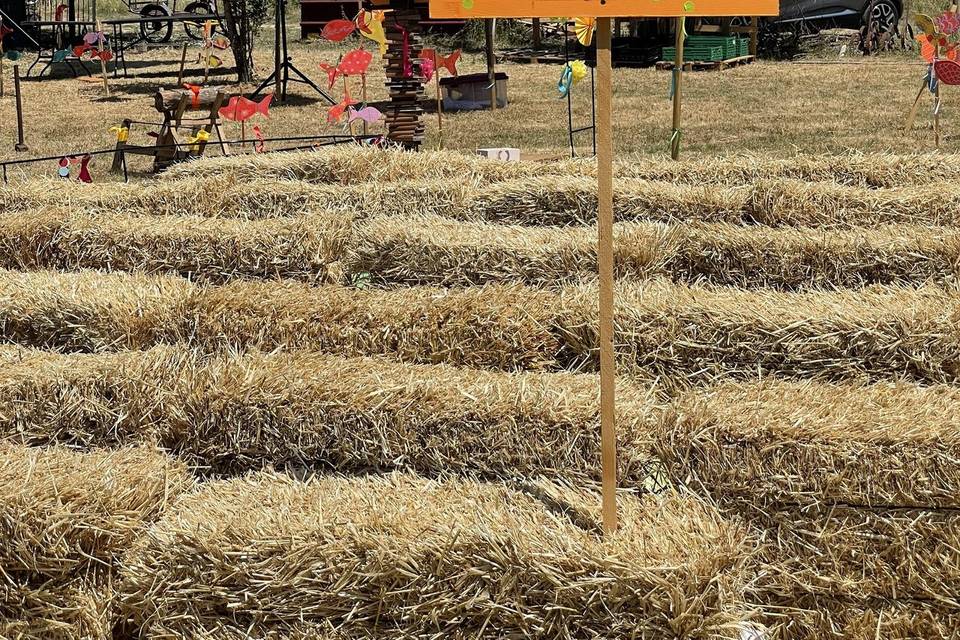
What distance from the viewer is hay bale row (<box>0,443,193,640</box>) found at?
127 inches

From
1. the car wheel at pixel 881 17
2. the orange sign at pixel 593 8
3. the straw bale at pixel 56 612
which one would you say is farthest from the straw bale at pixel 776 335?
the car wheel at pixel 881 17

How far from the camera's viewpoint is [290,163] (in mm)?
6188

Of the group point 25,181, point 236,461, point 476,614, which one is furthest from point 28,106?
point 476,614

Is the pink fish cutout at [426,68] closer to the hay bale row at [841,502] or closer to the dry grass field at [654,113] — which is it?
the dry grass field at [654,113]

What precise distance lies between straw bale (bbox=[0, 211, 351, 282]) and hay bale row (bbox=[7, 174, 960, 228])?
225mm

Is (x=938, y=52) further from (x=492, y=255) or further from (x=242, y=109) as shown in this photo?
(x=492, y=255)

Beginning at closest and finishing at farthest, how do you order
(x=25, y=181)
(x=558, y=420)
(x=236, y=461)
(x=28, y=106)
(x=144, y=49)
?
(x=558, y=420) → (x=236, y=461) → (x=25, y=181) → (x=28, y=106) → (x=144, y=49)

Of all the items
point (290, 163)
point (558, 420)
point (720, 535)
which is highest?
point (290, 163)

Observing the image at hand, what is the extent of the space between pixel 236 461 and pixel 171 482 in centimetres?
29

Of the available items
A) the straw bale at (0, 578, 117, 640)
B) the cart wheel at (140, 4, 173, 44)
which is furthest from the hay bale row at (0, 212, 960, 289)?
the cart wheel at (140, 4, 173, 44)

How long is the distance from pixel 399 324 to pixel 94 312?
4.17ft

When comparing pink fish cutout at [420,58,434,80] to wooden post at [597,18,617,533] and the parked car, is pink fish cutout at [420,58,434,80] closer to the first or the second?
wooden post at [597,18,617,533]

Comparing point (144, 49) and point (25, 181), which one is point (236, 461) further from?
point (144, 49)

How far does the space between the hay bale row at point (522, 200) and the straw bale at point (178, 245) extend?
0.23m
